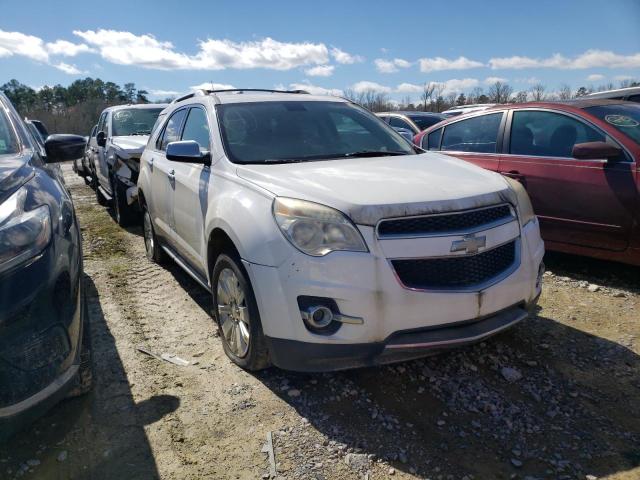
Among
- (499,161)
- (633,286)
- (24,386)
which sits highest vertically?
(499,161)

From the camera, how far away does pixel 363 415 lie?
262 cm

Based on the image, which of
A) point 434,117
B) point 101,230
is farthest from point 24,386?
point 434,117

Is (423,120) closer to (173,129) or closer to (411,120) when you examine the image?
(411,120)

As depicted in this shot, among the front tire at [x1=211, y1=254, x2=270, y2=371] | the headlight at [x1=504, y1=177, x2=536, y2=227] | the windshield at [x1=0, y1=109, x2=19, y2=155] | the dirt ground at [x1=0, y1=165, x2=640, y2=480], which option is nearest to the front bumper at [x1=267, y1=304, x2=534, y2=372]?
the front tire at [x1=211, y1=254, x2=270, y2=371]

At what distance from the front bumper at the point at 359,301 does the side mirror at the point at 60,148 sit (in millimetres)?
1743

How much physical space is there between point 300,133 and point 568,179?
255 cm

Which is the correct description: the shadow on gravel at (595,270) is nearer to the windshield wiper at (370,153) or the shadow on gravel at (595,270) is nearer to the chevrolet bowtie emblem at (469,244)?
the windshield wiper at (370,153)

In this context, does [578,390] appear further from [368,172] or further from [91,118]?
[91,118]

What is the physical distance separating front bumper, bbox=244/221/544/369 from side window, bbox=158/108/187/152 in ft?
8.11

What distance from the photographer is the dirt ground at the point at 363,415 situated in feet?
7.47

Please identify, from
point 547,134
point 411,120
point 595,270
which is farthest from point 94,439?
point 411,120

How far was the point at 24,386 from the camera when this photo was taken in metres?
1.91

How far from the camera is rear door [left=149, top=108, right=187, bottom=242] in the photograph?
14.2 ft

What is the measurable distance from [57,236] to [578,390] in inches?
113
